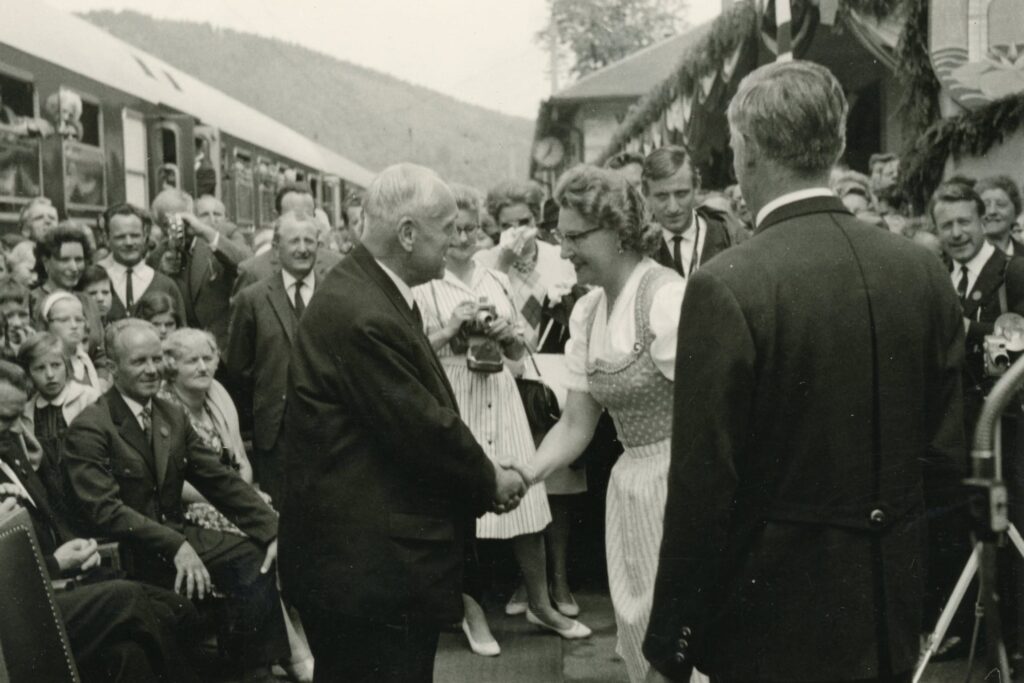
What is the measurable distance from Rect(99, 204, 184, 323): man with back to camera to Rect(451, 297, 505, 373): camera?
2.46m

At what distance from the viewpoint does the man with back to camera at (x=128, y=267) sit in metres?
6.99

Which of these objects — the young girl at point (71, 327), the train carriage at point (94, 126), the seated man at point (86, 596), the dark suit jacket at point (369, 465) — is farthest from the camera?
the train carriage at point (94, 126)

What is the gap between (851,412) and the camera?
2.19 metres

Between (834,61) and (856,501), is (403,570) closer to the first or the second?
(856,501)

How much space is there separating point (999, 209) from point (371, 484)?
11.9 ft

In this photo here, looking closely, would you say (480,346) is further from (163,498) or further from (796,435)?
(796,435)

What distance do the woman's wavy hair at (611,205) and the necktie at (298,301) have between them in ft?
9.28

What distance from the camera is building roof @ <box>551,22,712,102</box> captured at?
2378cm

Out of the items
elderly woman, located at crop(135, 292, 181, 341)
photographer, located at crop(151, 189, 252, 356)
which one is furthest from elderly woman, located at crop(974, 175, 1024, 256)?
photographer, located at crop(151, 189, 252, 356)

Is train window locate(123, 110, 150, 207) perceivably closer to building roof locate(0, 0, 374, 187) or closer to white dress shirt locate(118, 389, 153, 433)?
building roof locate(0, 0, 374, 187)

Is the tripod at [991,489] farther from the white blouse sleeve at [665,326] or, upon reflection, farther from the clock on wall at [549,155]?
the clock on wall at [549,155]

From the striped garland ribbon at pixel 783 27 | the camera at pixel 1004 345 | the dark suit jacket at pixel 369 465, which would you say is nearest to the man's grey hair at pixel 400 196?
the dark suit jacket at pixel 369 465

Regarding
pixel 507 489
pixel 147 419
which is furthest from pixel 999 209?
pixel 147 419

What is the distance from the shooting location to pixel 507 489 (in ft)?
11.2
